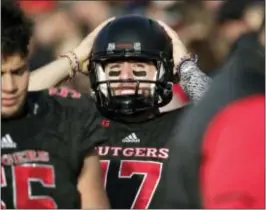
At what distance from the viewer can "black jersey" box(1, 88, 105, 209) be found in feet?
13.0

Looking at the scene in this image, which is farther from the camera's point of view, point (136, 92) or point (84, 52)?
point (84, 52)

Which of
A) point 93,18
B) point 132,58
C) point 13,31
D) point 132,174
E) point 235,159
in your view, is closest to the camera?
point 235,159

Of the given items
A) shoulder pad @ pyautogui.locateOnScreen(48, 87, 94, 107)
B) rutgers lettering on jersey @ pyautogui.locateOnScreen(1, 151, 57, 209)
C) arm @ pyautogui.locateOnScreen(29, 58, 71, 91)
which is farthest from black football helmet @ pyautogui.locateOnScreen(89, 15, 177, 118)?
rutgers lettering on jersey @ pyautogui.locateOnScreen(1, 151, 57, 209)

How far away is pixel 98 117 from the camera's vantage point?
4539 mm

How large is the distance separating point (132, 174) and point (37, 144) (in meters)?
0.75

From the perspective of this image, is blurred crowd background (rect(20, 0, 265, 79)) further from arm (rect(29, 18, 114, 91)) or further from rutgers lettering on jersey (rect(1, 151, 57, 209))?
rutgers lettering on jersey (rect(1, 151, 57, 209))

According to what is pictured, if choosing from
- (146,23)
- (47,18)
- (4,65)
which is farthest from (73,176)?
(47,18)

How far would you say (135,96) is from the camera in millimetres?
4844

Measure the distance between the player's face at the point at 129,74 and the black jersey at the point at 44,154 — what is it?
0.68 meters

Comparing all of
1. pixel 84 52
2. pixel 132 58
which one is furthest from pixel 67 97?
pixel 84 52

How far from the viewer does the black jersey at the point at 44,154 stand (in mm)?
3973

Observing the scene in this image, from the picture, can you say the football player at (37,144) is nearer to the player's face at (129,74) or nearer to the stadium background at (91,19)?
the player's face at (129,74)

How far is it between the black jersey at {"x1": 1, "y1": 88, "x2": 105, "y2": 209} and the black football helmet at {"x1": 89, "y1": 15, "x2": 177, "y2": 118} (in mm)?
663

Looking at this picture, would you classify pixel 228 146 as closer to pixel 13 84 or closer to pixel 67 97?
pixel 13 84
